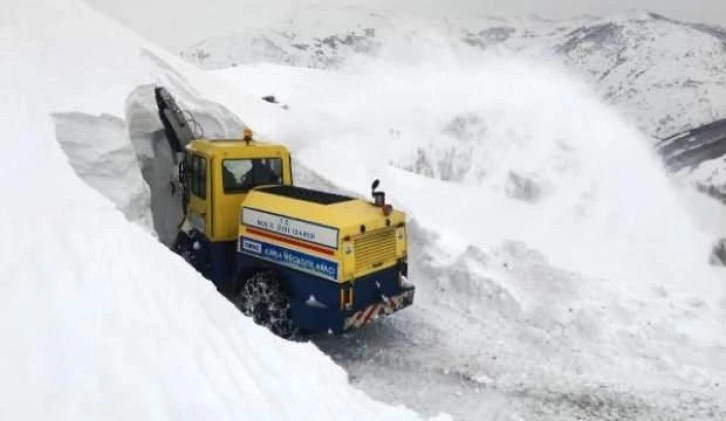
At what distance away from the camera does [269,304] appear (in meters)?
7.86

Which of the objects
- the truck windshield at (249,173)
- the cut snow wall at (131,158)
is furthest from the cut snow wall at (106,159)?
the truck windshield at (249,173)

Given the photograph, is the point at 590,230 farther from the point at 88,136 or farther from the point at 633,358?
the point at 88,136

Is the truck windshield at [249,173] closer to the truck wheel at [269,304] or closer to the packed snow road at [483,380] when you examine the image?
the truck wheel at [269,304]

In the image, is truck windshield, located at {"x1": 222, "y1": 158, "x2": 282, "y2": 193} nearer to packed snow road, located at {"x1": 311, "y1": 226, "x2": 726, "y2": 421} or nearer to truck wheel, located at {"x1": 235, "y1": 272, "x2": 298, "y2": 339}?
truck wheel, located at {"x1": 235, "y1": 272, "x2": 298, "y2": 339}

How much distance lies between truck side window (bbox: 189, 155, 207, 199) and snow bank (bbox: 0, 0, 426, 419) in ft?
6.19

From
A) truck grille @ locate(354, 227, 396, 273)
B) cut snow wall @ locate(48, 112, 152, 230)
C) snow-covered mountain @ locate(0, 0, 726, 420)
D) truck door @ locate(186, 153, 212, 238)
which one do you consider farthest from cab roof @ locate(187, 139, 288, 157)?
truck grille @ locate(354, 227, 396, 273)

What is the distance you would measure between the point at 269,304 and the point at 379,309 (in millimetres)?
1369

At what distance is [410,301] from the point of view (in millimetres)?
8156

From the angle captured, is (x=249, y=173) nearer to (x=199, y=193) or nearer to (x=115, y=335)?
(x=199, y=193)

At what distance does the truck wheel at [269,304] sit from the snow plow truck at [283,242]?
12mm

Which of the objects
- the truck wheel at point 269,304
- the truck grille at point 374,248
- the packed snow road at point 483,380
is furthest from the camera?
the truck wheel at point 269,304

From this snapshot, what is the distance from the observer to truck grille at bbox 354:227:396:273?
7.45 metres

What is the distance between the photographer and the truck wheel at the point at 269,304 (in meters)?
7.76

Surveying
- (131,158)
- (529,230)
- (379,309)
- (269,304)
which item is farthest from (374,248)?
(529,230)
